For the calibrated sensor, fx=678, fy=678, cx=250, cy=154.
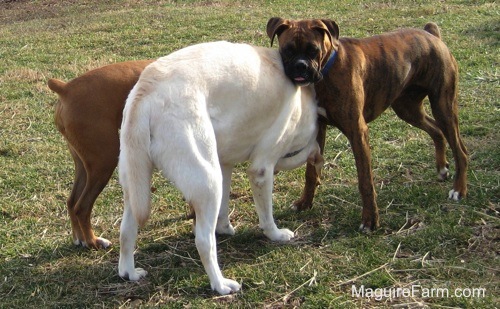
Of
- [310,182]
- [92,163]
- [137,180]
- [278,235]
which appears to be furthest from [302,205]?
[137,180]

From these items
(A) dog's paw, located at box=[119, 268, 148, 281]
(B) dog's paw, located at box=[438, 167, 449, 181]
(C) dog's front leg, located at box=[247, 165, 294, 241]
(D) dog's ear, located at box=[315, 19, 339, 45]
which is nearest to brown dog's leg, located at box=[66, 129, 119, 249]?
(A) dog's paw, located at box=[119, 268, 148, 281]

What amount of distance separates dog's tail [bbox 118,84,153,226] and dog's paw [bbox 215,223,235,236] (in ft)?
4.01

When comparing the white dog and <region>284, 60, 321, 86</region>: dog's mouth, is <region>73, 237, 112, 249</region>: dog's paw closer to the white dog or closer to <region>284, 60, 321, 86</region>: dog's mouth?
the white dog

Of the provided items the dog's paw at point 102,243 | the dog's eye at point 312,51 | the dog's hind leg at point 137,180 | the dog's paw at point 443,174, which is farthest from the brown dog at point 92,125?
the dog's paw at point 443,174

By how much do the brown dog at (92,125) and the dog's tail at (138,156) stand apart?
0.80 metres

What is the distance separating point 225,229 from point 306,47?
1517mm

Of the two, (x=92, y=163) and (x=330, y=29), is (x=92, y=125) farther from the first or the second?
(x=330, y=29)

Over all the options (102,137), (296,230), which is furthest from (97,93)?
(296,230)

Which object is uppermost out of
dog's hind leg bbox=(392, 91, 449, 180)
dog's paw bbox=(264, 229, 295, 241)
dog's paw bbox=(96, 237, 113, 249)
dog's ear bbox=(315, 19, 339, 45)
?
dog's ear bbox=(315, 19, 339, 45)

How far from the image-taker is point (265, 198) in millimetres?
4949

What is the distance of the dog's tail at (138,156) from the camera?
404 centimetres

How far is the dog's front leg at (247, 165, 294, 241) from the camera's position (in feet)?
16.0

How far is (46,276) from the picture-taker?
4.67 m

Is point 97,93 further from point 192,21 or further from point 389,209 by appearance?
point 192,21
